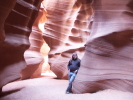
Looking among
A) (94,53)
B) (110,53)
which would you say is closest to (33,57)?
(94,53)

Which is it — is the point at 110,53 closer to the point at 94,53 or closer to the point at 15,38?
the point at 94,53

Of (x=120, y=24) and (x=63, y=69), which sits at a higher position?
(x=120, y=24)

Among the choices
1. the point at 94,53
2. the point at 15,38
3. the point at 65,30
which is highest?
the point at 65,30

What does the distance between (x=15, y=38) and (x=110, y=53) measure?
3.22 m

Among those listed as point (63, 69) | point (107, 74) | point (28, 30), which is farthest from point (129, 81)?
point (63, 69)

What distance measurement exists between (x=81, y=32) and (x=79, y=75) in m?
4.25

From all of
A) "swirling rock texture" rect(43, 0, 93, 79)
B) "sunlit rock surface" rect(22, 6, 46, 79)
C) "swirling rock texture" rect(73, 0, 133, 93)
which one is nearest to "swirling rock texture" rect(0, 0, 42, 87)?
"swirling rock texture" rect(73, 0, 133, 93)

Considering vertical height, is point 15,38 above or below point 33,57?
above

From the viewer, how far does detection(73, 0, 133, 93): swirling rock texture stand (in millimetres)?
4523

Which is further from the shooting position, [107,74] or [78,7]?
[78,7]

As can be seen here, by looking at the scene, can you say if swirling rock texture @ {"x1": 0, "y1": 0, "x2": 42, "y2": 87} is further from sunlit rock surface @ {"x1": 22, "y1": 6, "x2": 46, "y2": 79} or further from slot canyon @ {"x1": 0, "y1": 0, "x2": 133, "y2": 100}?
sunlit rock surface @ {"x1": 22, "y1": 6, "x2": 46, "y2": 79}

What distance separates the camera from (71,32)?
31.2 feet

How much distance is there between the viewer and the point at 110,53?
16.0 ft

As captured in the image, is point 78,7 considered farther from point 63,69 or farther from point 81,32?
point 63,69
